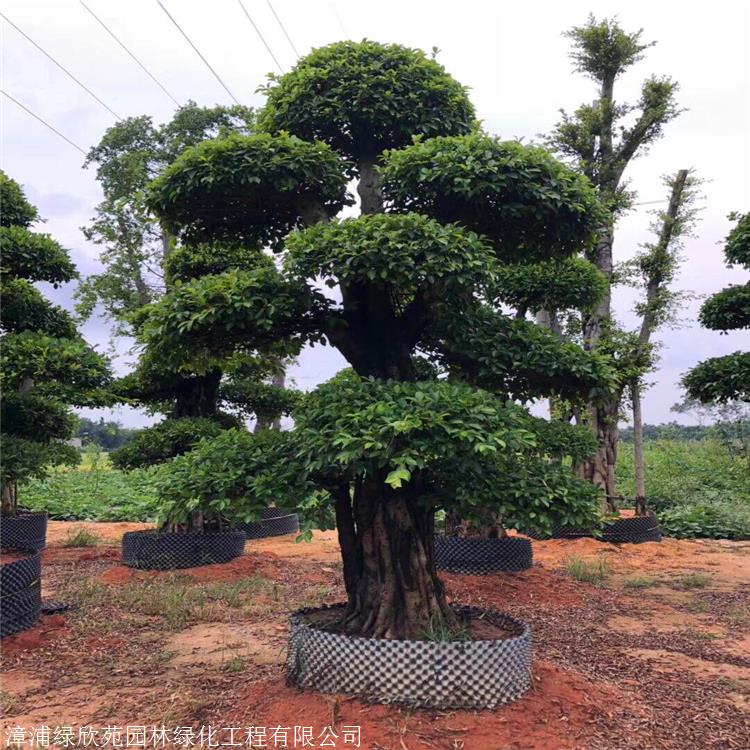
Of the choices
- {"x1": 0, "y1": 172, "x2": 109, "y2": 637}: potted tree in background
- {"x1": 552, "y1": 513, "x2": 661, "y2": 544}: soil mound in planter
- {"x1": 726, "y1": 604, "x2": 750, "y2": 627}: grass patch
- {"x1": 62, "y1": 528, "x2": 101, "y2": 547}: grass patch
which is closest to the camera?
{"x1": 0, "y1": 172, "x2": 109, "y2": 637}: potted tree in background

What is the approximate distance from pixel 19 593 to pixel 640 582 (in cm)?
660

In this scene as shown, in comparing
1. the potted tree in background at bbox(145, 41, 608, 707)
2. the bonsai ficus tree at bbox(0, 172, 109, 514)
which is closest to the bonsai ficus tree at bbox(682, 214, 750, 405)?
the potted tree in background at bbox(145, 41, 608, 707)

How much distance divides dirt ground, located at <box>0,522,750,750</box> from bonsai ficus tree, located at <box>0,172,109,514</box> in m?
1.61

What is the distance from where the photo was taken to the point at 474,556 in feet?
28.0

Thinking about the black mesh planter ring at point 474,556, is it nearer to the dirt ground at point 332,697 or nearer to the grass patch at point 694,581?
the dirt ground at point 332,697

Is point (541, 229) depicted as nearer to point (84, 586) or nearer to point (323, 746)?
point (323, 746)

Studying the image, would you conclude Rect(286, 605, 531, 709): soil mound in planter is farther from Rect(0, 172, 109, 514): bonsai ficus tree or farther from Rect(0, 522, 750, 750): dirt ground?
Rect(0, 172, 109, 514): bonsai ficus tree

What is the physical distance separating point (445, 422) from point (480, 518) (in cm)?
108

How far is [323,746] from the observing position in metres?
3.51

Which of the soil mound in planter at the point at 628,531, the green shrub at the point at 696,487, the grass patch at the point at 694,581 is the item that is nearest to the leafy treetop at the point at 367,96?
the grass patch at the point at 694,581

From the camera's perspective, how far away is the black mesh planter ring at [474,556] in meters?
8.48

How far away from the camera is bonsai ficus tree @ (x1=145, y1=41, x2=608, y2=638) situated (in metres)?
3.99

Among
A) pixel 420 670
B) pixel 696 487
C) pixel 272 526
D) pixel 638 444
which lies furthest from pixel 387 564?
pixel 696 487

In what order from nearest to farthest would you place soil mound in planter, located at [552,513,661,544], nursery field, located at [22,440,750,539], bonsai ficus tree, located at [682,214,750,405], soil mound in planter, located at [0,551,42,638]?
soil mound in planter, located at [0,551,42,638] < bonsai ficus tree, located at [682,214,750,405] < soil mound in planter, located at [552,513,661,544] < nursery field, located at [22,440,750,539]
